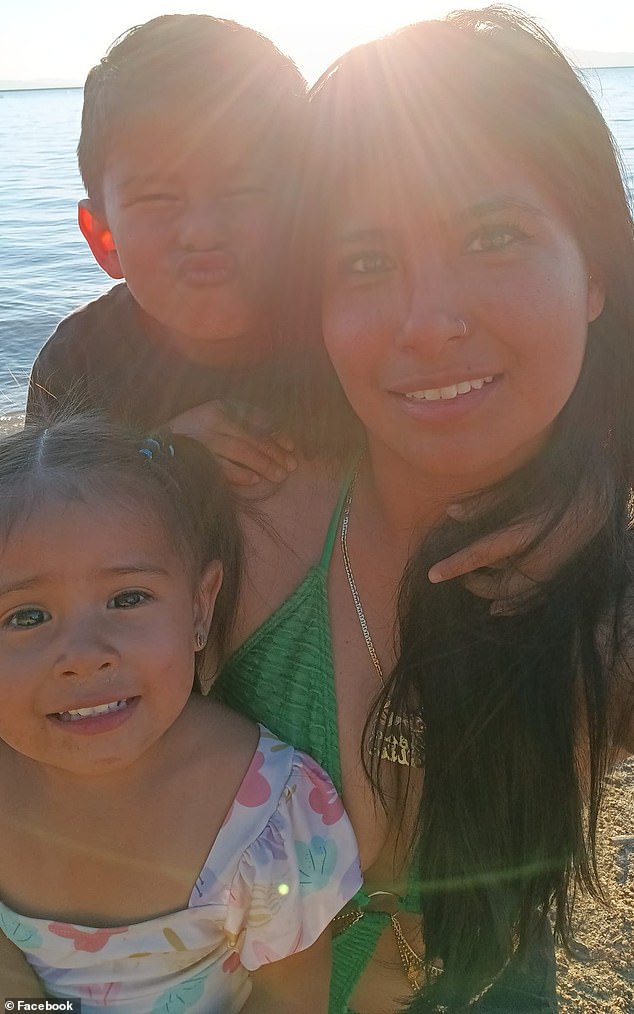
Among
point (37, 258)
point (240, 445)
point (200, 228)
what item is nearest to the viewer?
point (240, 445)

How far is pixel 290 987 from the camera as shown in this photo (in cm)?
178

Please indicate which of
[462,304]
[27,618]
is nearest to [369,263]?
[462,304]

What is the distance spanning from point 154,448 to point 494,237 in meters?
0.84

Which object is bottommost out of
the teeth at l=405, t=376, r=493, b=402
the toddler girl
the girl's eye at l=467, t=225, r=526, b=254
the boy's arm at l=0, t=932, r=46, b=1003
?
the boy's arm at l=0, t=932, r=46, b=1003

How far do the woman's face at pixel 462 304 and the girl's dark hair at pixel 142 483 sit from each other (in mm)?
457

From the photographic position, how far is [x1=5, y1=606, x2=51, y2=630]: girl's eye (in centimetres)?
161

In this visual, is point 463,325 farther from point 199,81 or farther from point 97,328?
point 97,328

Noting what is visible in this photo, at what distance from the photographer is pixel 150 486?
71.1 inches

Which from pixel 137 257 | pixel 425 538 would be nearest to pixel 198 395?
pixel 137 257

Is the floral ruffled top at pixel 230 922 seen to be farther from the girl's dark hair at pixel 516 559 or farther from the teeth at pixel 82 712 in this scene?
the teeth at pixel 82 712

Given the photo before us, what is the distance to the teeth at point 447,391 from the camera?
1.63 m

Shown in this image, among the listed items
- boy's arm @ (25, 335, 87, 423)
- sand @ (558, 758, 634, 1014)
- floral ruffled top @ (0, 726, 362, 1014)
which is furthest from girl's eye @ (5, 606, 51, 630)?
sand @ (558, 758, 634, 1014)

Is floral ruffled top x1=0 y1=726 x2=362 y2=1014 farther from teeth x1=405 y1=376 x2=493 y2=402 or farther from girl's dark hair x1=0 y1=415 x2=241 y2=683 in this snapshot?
teeth x1=405 y1=376 x2=493 y2=402

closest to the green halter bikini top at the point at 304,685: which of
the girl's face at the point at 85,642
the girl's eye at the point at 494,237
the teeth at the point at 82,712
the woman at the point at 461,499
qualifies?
the woman at the point at 461,499
